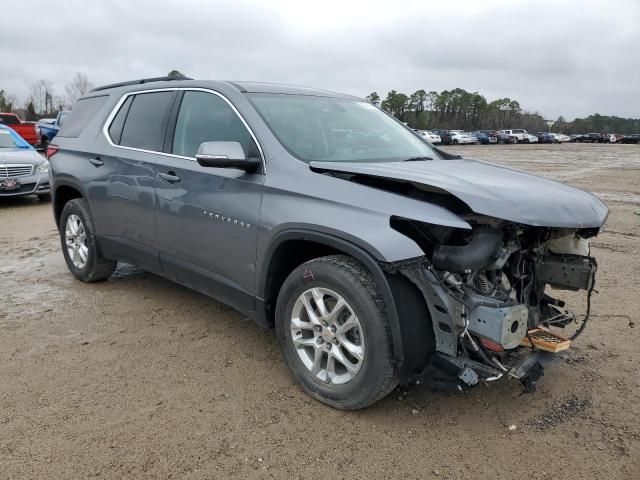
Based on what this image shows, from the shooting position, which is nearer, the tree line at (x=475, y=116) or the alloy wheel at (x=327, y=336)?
the alloy wheel at (x=327, y=336)

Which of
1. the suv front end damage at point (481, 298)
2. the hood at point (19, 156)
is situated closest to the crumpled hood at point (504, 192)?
the suv front end damage at point (481, 298)

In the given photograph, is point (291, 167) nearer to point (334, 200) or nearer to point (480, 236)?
point (334, 200)

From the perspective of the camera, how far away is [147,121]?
4.40 metres

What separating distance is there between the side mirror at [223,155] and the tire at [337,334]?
0.74m

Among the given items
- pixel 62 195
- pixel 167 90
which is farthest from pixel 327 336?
pixel 62 195

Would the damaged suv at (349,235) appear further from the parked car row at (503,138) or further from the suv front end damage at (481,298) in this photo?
the parked car row at (503,138)

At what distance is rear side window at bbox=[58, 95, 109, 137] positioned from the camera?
514cm

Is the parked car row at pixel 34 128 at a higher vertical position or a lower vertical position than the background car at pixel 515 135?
higher

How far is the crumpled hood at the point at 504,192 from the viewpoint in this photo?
2.68 metres

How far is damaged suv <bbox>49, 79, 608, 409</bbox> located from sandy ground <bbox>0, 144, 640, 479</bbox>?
0.27m

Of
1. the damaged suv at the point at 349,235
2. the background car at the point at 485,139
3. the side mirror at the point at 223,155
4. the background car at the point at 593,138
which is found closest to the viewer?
the damaged suv at the point at 349,235

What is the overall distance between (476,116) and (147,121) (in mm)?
106683

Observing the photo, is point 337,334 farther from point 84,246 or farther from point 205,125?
point 84,246

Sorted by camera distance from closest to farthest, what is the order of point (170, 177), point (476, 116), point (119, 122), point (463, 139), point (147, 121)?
1. point (170, 177)
2. point (147, 121)
3. point (119, 122)
4. point (463, 139)
5. point (476, 116)
